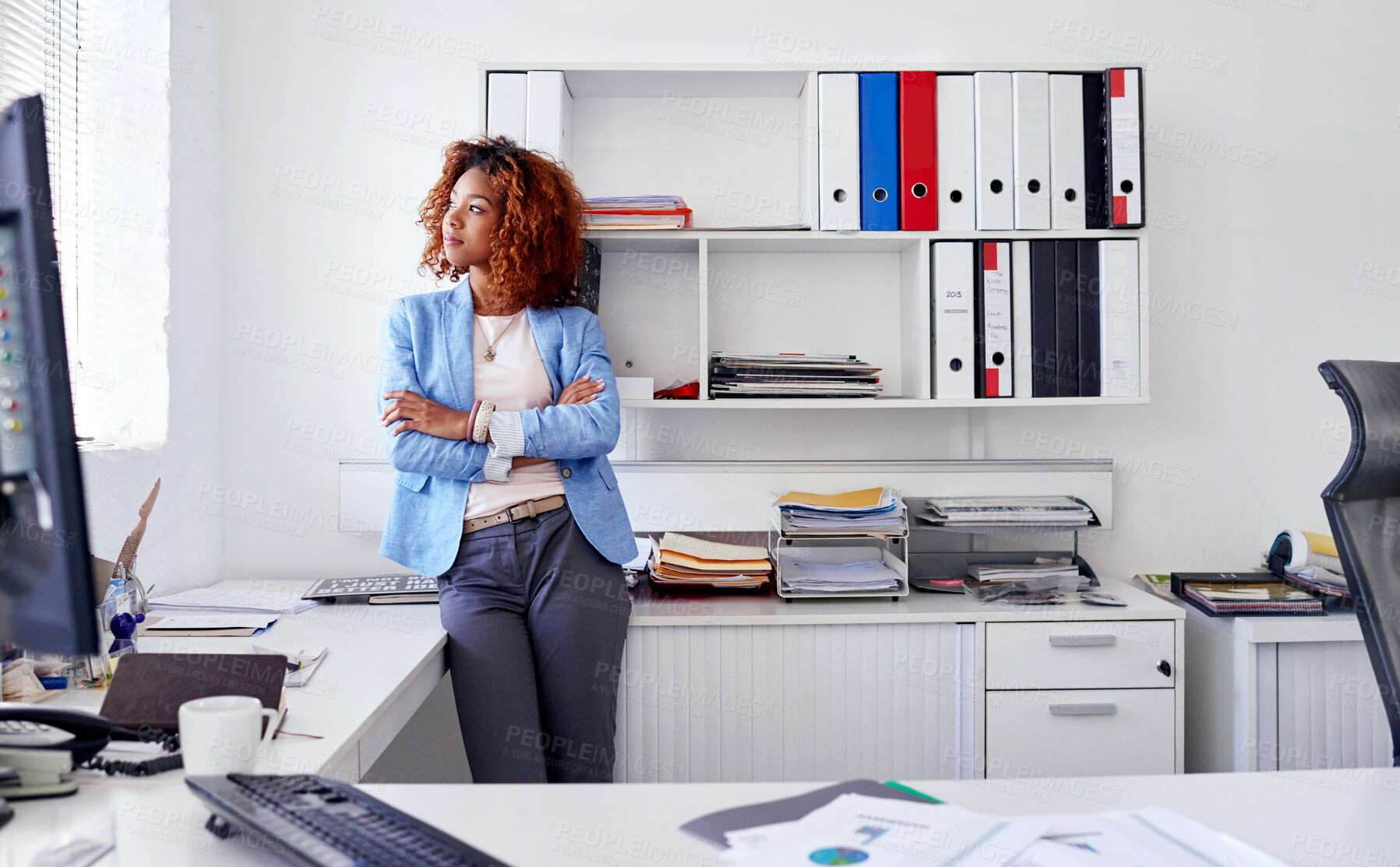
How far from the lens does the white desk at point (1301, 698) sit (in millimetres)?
2025

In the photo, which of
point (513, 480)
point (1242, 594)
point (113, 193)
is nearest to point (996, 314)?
point (1242, 594)

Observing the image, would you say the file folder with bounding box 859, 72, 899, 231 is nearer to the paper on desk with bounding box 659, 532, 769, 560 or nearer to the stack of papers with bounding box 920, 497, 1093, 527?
the stack of papers with bounding box 920, 497, 1093, 527

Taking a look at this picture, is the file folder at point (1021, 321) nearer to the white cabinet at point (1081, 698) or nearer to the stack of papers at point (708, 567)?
the white cabinet at point (1081, 698)

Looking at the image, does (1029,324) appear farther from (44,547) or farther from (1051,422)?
(44,547)

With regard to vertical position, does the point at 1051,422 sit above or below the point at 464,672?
above

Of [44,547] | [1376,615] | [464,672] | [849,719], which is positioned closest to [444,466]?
[464,672]

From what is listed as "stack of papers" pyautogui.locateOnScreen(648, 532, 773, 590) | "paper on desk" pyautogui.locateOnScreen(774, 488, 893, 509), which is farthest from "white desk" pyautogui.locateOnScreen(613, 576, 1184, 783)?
"paper on desk" pyautogui.locateOnScreen(774, 488, 893, 509)

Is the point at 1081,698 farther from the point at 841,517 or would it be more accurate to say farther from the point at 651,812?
the point at 651,812

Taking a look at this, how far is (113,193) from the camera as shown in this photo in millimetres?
2141

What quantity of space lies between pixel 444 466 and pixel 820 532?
829 mm

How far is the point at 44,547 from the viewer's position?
2.09ft

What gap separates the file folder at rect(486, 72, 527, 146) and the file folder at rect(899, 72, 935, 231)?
0.88 m

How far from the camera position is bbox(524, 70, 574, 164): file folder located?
2.16 meters

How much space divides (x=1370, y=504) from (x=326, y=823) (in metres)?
1.32
